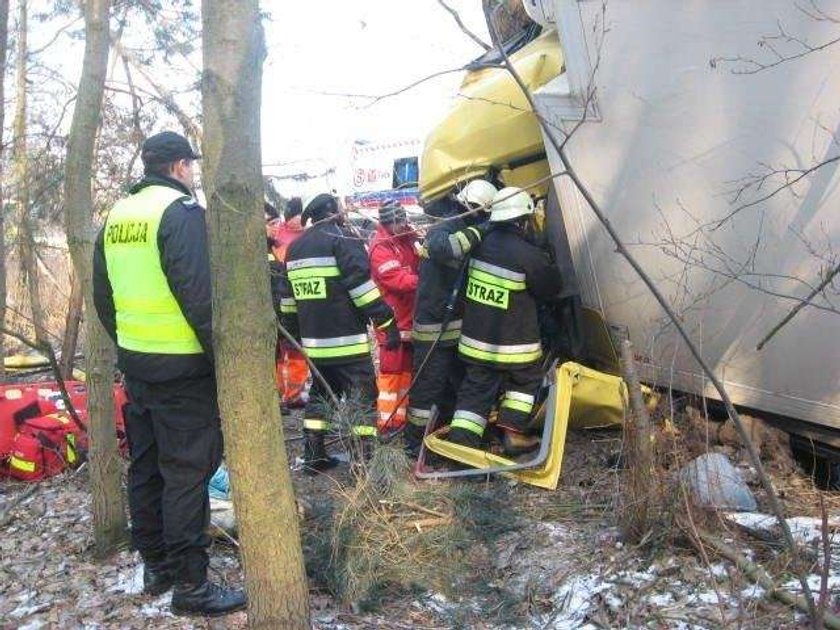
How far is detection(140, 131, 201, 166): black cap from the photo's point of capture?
306 centimetres

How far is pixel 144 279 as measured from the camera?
2949 millimetres

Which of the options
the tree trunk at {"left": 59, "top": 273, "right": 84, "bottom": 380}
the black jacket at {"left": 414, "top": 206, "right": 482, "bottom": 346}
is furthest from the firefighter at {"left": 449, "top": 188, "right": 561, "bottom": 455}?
the tree trunk at {"left": 59, "top": 273, "right": 84, "bottom": 380}

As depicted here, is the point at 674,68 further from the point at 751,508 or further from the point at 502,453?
the point at 502,453

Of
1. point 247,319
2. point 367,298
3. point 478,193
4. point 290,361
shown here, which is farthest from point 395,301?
point 247,319

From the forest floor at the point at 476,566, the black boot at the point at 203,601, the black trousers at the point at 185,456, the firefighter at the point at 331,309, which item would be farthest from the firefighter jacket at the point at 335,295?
the black boot at the point at 203,601

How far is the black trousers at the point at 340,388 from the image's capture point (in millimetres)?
4645

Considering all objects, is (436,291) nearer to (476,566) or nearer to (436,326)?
(436,326)

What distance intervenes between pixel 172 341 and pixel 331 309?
1903mm

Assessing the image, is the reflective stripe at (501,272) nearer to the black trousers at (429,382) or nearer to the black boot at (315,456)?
the black trousers at (429,382)

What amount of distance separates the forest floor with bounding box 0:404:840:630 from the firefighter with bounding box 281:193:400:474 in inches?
32.1

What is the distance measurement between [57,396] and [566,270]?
3.25 meters

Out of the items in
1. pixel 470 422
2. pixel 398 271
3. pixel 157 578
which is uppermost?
pixel 398 271

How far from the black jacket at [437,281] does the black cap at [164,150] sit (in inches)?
70.0

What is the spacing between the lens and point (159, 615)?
3.04m
